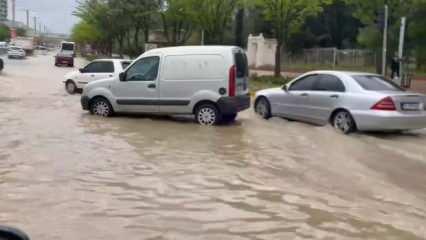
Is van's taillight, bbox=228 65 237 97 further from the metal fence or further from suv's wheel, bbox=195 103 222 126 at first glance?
the metal fence

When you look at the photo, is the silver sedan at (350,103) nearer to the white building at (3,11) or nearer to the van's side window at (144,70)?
the van's side window at (144,70)

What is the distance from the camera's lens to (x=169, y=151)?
446 inches

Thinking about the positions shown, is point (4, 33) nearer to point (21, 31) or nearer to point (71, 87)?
point (21, 31)

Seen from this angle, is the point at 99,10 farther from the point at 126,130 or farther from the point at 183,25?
the point at 126,130

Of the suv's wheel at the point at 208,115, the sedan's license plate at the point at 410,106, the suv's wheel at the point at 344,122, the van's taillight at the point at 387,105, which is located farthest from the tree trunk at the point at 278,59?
the van's taillight at the point at 387,105

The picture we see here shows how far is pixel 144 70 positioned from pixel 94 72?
979cm

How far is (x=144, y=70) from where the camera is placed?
1556 cm

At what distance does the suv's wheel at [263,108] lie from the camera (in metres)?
16.4

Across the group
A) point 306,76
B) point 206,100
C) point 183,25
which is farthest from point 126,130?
point 183,25

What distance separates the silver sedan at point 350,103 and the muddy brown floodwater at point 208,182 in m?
0.38

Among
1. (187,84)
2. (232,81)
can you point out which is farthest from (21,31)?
(232,81)

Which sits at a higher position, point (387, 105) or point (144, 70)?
point (144, 70)

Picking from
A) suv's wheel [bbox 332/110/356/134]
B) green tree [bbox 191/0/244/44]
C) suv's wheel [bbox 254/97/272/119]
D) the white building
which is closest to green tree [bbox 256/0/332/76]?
green tree [bbox 191/0/244/44]

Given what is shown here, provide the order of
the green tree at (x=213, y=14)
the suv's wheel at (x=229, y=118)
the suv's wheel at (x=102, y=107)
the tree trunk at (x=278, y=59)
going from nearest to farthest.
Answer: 1. the suv's wheel at (x=229, y=118)
2. the suv's wheel at (x=102, y=107)
3. the tree trunk at (x=278, y=59)
4. the green tree at (x=213, y=14)
